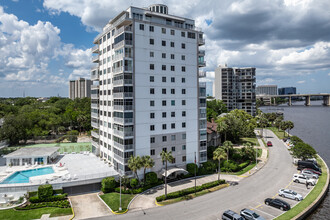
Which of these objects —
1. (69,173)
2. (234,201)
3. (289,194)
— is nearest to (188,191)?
(234,201)

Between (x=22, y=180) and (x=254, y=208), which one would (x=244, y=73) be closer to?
(x=254, y=208)

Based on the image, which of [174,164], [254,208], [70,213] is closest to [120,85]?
[174,164]

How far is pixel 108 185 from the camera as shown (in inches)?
1772

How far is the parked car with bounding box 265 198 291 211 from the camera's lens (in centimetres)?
3747

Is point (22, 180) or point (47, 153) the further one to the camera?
point (47, 153)

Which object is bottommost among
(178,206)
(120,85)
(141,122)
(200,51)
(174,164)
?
(178,206)

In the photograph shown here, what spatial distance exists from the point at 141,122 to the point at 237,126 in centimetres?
5147

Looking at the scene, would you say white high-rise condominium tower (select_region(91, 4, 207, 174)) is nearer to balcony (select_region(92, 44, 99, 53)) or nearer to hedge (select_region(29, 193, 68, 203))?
balcony (select_region(92, 44, 99, 53))

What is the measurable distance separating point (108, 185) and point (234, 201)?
24.5m

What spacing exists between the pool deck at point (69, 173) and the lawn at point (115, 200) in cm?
471

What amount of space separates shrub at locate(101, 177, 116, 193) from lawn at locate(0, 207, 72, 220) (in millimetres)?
8209

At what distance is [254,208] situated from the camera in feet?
125

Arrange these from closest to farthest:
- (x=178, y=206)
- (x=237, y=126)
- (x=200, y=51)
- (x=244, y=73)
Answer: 1. (x=178, y=206)
2. (x=200, y=51)
3. (x=237, y=126)
4. (x=244, y=73)

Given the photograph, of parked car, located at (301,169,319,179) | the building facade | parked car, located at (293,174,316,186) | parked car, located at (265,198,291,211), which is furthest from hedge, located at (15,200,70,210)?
the building facade
